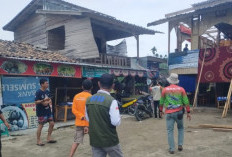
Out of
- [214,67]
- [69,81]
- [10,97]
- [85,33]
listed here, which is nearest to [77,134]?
[10,97]

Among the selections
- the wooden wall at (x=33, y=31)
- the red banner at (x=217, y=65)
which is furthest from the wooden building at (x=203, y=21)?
the wooden wall at (x=33, y=31)

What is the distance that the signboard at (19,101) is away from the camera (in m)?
7.97

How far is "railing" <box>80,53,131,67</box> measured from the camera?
41.7 feet

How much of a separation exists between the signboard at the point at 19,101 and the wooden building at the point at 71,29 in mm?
4042

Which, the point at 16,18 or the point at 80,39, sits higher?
the point at 16,18

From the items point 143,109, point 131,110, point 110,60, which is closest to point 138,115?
point 143,109

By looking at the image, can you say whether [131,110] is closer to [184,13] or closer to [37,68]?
[37,68]

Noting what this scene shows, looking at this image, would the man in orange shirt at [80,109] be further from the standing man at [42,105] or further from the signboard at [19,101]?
the signboard at [19,101]

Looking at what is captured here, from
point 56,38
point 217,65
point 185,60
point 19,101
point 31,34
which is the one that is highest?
point 31,34

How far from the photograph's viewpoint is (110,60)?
44.8ft

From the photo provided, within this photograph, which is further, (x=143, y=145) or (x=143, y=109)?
(x=143, y=109)

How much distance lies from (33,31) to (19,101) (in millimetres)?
8145

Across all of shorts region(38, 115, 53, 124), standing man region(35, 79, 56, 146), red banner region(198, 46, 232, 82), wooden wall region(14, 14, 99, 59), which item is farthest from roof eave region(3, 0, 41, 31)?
red banner region(198, 46, 232, 82)

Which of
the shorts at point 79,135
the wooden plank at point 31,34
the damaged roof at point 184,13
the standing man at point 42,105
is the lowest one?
the shorts at point 79,135
